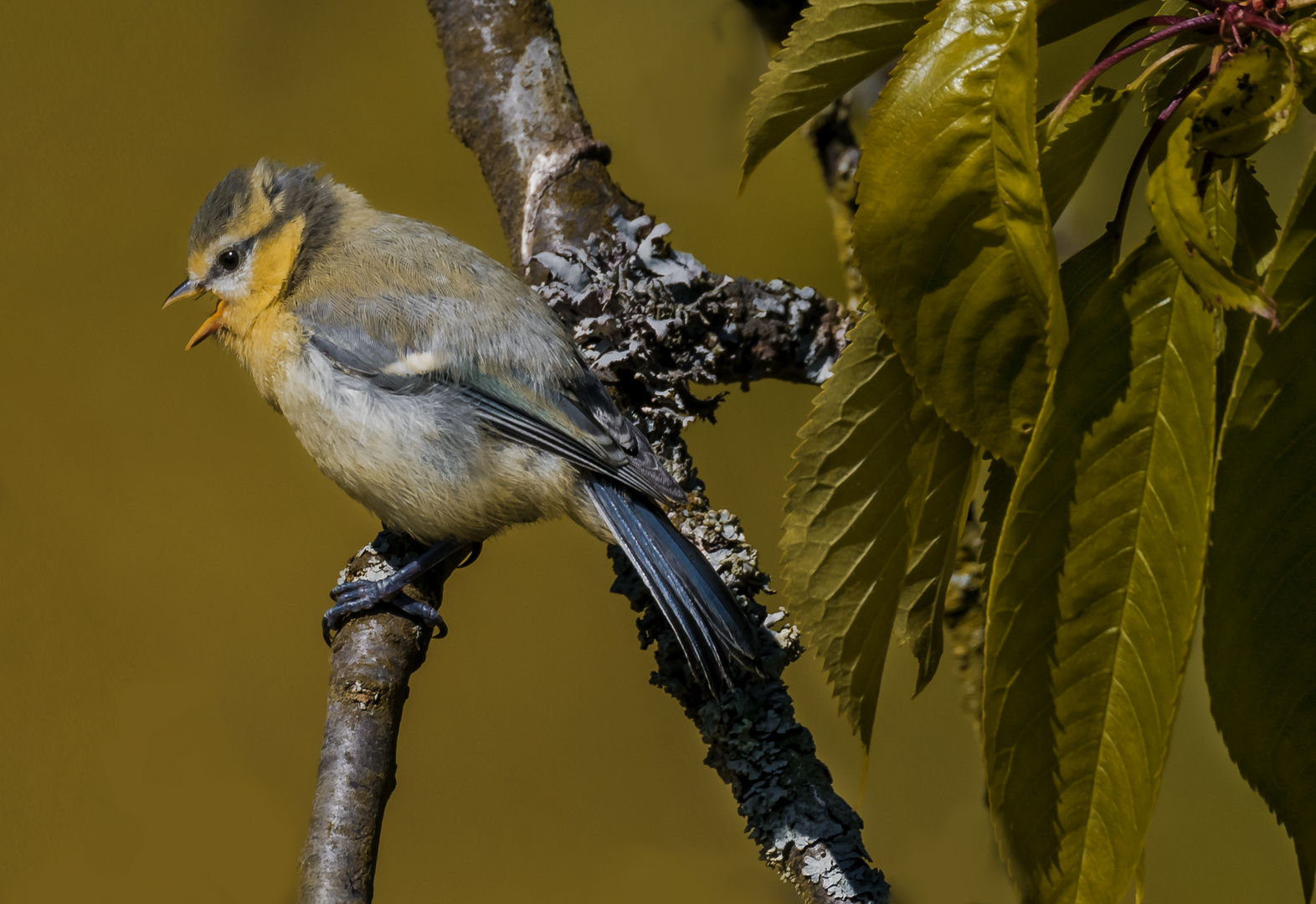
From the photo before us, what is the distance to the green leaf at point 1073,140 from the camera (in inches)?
21.0

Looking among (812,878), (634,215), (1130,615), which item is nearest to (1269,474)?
(1130,615)

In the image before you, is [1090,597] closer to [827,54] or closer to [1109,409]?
[1109,409]

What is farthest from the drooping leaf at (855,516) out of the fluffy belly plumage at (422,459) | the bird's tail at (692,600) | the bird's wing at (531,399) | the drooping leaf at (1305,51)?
the fluffy belly plumage at (422,459)

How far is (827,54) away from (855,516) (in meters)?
0.28

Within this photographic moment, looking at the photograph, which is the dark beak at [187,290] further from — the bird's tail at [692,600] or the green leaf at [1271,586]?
the green leaf at [1271,586]

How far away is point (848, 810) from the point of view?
3.12ft

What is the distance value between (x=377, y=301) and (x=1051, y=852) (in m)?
0.99

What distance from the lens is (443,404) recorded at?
1.21 metres

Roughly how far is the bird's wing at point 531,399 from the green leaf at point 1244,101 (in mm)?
734

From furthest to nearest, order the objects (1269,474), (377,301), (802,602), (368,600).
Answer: (377,301), (368,600), (802,602), (1269,474)

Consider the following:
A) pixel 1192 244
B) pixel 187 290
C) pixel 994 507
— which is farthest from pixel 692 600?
pixel 187 290

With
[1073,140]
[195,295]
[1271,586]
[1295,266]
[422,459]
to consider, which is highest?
[195,295]

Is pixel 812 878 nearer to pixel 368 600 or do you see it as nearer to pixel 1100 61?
pixel 368 600

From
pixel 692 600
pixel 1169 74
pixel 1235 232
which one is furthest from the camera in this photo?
pixel 692 600
